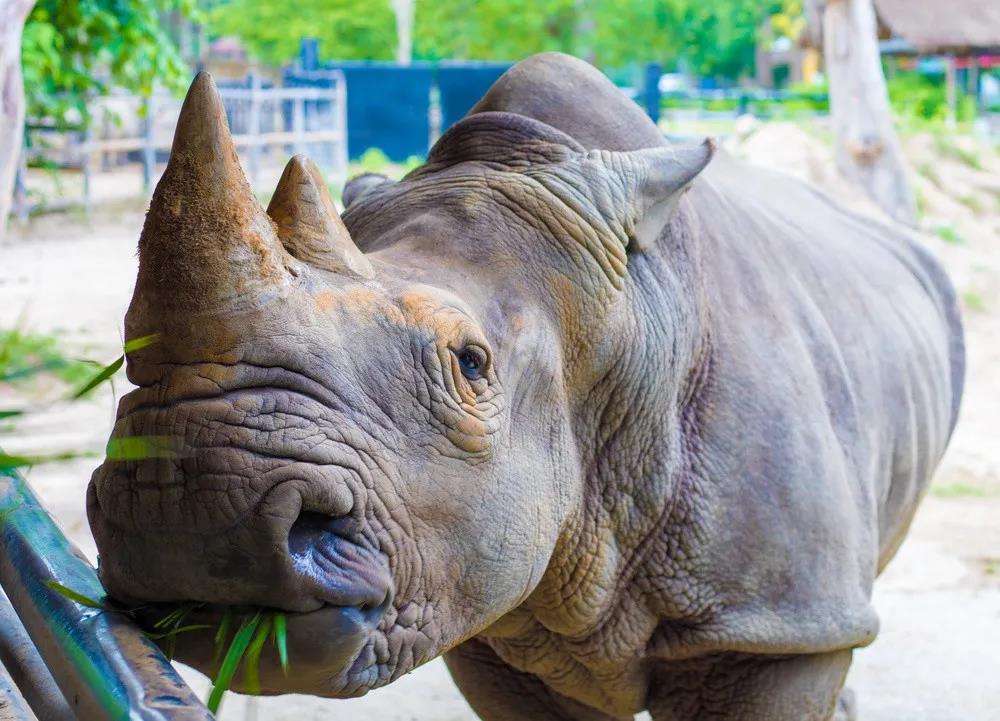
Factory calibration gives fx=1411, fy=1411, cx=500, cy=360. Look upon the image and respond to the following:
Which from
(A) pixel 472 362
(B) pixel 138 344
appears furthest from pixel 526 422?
(B) pixel 138 344

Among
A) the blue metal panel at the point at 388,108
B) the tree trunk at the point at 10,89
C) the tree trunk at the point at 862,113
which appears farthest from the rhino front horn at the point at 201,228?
the blue metal panel at the point at 388,108

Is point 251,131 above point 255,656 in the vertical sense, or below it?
below

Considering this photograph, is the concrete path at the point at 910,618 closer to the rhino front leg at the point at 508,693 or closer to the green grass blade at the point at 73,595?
the green grass blade at the point at 73,595

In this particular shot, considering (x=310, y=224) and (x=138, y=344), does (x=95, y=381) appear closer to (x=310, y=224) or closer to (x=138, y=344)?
(x=138, y=344)

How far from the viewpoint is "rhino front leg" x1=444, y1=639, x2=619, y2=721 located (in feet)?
11.7

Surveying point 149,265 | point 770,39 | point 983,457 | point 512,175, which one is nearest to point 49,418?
point 983,457

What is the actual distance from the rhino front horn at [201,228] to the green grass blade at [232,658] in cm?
44

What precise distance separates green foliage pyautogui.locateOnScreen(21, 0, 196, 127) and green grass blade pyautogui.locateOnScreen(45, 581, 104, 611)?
30.5 ft

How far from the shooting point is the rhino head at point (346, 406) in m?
1.92

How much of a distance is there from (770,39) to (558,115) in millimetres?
43159

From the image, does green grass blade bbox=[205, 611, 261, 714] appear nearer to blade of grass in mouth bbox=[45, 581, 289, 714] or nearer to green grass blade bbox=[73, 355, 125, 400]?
blade of grass in mouth bbox=[45, 581, 289, 714]

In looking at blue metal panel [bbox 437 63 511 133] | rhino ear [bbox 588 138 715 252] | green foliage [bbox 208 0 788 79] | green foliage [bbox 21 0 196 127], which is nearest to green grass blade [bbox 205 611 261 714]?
rhino ear [bbox 588 138 715 252]

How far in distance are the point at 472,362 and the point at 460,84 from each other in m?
20.7

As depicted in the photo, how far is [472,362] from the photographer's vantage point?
2318 millimetres
